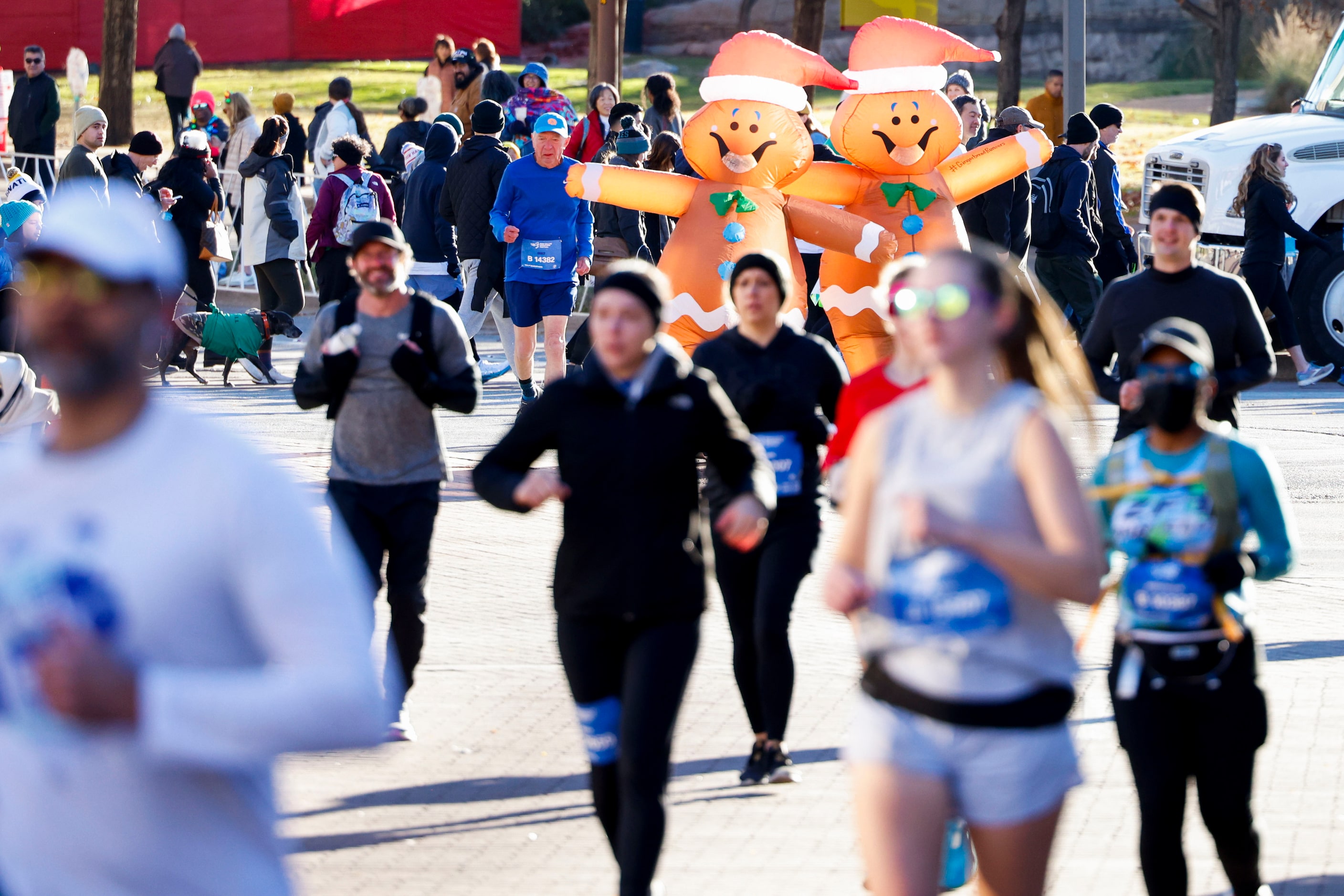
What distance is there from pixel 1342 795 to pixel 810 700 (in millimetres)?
2020

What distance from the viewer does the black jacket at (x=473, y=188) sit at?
14.2 metres

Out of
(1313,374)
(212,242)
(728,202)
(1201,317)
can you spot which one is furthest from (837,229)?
(1313,374)

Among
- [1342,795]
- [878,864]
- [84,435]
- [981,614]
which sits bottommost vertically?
[1342,795]

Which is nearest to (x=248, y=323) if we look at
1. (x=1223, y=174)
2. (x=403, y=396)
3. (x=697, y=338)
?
(x=697, y=338)

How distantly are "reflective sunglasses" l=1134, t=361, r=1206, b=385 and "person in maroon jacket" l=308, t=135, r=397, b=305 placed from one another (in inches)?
404

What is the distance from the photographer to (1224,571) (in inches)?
172

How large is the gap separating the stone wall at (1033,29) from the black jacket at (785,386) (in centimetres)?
3752

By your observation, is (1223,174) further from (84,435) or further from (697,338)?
(84,435)

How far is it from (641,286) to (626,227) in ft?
35.0

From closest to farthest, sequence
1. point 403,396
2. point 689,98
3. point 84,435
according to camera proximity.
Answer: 1. point 84,435
2. point 403,396
3. point 689,98

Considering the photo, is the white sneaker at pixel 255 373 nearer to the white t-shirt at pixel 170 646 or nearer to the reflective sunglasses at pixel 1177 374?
the reflective sunglasses at pixel 1177 374

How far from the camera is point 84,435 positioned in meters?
2.34

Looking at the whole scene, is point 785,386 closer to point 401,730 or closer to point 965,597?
point 401,730

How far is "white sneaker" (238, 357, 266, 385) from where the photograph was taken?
15812 mm
